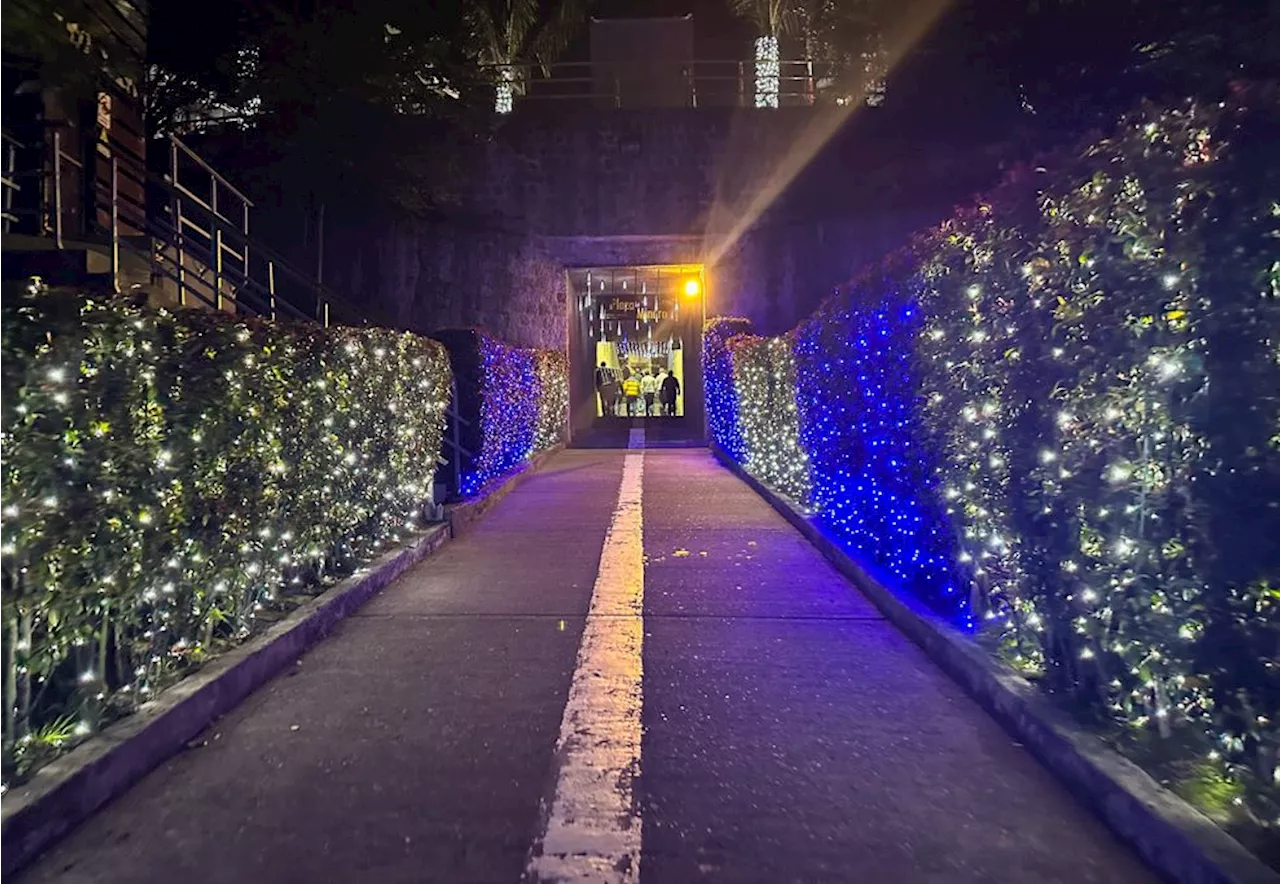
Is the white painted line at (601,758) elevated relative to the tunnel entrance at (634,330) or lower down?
lower down

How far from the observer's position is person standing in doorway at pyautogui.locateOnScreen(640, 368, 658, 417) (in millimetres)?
35688

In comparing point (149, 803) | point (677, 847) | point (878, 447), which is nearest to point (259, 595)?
point (149, 803)

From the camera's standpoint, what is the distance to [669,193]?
17.7 metres

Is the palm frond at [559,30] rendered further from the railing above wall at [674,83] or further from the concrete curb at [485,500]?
the concrete curb at [485,500]

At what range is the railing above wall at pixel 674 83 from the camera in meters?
19.0

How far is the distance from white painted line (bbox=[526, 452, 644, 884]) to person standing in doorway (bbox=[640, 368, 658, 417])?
29.0 meters

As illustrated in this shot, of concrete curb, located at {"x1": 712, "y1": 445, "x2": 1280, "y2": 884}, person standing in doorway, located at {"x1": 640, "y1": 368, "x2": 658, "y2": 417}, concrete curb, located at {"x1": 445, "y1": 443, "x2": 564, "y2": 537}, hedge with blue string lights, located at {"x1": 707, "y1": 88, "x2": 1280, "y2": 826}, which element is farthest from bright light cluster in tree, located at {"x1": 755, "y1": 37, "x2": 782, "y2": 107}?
concrete curb, located at {"x1": 712, "y1": 445, "x2": 1280, "y2": 884}

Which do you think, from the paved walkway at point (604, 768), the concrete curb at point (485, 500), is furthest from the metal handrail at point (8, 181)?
the paved walkway at point (604, 768)

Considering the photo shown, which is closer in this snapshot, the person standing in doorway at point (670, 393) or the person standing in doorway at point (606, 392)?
the person standing in doorway at point (670, 393)

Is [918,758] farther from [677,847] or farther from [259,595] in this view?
[259,595]

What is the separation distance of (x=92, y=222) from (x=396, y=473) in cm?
702

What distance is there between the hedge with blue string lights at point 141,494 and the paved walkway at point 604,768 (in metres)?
0.45

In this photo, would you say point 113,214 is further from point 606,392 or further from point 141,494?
point 606,392

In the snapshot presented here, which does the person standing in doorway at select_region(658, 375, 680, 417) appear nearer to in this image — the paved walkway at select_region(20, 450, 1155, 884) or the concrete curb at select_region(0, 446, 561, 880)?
the paved walkway at select_region(20, 450, 1155, 884)
